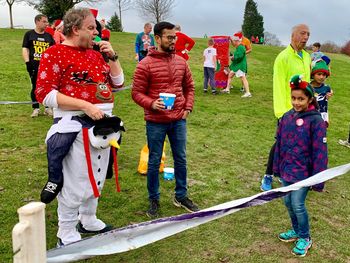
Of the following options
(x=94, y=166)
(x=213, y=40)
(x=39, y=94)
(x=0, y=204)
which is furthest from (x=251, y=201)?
(x=213, y=40)

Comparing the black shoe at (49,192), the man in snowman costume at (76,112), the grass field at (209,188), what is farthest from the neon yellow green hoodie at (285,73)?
the black shoe at (49,192)

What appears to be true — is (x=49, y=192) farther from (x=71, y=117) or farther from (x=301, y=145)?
(x=301, y=145)

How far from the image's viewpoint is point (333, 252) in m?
3.79

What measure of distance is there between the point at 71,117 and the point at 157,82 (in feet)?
4.01

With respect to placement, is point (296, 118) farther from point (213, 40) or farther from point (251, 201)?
point (213, 40)

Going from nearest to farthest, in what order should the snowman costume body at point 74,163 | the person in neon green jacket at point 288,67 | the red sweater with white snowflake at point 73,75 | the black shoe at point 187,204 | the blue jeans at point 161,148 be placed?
the red sweater with white snowflake at point 73,75 → the snowman costume body at point 74,163 → the blue jeans at point 161,148 → the black shoe at point 187,204 → the person in neon green jacket at point 288,67

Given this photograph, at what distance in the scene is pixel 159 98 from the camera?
3.97 meters

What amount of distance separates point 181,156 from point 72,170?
1.48 m

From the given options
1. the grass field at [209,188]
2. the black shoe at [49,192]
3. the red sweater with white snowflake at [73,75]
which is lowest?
the grass field at [209,188]

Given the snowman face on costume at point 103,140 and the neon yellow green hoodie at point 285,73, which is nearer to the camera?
the snowman face on costume at point 103,140

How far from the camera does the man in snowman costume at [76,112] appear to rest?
118 inches

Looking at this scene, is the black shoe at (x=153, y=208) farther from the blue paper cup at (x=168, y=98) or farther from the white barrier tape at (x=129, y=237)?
the white barrier tape at (x=129, y=237)

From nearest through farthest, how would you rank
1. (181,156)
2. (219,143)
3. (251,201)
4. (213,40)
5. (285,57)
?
(251,201) < (181,156) < (285,57) < (219,143) < (213,40)

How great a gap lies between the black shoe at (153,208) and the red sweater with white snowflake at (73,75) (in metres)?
1.63
